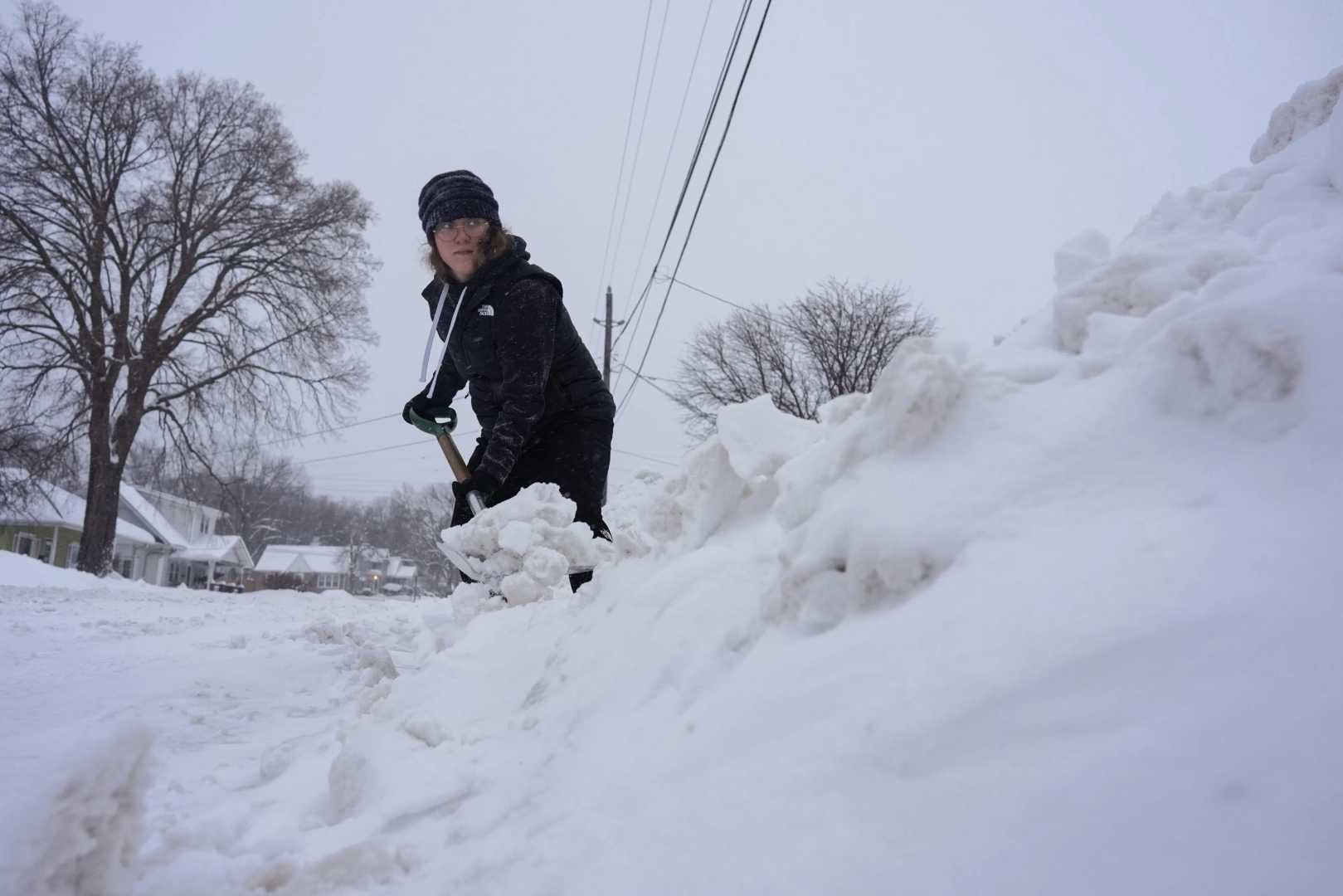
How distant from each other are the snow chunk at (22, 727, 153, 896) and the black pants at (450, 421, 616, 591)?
240 cm

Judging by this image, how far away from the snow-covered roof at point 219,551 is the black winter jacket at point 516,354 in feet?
161

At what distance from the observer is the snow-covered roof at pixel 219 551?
47312mm

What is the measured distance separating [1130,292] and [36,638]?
434 centimetres

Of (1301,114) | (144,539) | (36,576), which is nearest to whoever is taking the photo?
(1301,114)

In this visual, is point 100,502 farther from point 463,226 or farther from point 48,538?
point 48,538

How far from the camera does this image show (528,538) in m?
3.21

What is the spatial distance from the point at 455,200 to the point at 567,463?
1214 millimetres

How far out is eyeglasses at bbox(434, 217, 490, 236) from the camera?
330cm

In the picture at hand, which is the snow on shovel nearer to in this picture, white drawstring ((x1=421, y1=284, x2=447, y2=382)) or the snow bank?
white drawstring ((x1=421, y1=284, x2=447, y2=382))

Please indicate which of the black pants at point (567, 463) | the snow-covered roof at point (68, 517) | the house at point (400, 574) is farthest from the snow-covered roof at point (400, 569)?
the black pants at point (567, 463)

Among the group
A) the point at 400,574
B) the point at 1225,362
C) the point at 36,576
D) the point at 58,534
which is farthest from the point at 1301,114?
the point at 400,574

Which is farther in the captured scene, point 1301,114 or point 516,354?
point 516,354

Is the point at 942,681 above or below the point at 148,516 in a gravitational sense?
below

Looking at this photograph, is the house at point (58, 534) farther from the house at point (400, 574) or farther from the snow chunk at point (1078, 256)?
the snow chunk at point (1078, 256)
